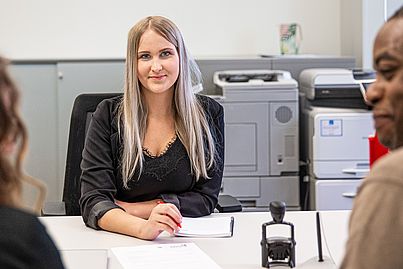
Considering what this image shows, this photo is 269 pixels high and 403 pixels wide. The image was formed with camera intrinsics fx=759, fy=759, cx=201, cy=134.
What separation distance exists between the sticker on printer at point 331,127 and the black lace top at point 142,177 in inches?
58.2

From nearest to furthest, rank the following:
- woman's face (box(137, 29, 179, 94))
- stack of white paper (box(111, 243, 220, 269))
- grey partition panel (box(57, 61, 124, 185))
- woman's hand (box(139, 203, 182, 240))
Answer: stack of white paper (box(111, 243, 220, 269)), woman's hand (box(139, 203, 182, 240)), woman's face (box(137, 29, 179, 94)), grey partition panel (box(57, 61, 124, 185))

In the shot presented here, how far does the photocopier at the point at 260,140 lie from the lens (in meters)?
4.03

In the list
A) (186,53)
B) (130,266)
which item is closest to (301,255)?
(130,266)

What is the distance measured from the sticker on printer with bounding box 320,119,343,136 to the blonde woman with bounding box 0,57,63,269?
115 inches

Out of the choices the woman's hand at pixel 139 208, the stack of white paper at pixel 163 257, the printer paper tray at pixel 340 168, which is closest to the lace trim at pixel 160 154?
the woman's hand at pixel 139 208

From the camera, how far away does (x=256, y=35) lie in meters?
4.80

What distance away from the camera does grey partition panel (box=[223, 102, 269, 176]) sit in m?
4.04

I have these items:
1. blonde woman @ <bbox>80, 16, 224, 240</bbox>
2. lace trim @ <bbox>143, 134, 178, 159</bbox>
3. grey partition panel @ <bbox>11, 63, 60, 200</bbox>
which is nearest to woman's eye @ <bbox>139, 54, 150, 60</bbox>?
blonde woman @ <bbox>80, 16, 224, 240</bbox>

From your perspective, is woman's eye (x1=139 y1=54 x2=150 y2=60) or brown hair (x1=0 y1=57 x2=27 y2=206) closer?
brown hair (x1=0 y1=57 x2=27 y2=206)

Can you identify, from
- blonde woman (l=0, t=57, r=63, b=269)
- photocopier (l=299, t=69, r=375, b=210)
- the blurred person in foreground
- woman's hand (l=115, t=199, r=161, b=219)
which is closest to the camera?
the blurred person in foreground

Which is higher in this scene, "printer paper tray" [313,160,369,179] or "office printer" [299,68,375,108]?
"office printer" [299,68,375,108]

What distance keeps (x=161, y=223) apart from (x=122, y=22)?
285cm

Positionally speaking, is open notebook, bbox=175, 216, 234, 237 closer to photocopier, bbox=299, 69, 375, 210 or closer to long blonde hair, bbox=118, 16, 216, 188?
long blonde hair, bbox=118, 16, 216, 188

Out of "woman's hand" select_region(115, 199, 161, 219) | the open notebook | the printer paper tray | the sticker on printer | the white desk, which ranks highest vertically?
the sticker on printer
